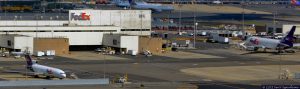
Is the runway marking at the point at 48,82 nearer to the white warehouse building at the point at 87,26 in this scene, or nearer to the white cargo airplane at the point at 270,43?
the white warehouse building at the point at 87,26

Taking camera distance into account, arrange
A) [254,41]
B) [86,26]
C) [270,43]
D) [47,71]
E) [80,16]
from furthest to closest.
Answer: [254,41] < [270,43] < [80,16] < [86,26] < [47,71]

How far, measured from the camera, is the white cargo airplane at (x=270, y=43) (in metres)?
110

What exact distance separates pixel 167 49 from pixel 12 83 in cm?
4997

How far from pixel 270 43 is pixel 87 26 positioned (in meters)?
23.4

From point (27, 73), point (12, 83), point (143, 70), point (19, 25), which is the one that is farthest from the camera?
point (19, 25)

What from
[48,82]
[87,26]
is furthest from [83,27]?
[48,82]

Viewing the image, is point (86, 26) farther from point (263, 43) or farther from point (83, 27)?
point (263, 43)

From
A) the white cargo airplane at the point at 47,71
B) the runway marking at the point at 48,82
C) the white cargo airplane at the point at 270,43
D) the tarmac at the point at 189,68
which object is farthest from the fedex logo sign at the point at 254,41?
the runway marking at the point at 48,82

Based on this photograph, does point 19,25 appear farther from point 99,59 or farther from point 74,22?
point 99,59

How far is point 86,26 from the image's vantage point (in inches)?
4289

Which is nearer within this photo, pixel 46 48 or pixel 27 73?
pixel 27 73

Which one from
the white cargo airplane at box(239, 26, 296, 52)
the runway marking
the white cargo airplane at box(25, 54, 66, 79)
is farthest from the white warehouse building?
the runway marking

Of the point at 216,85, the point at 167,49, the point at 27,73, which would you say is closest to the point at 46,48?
the point at 167,49

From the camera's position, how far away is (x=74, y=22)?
4400 inches
